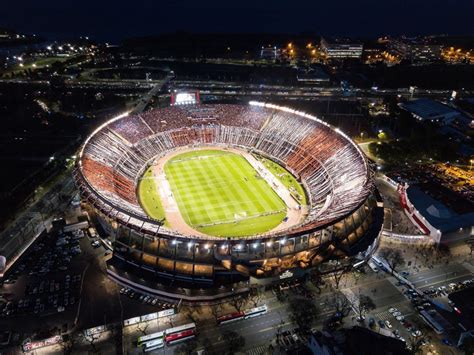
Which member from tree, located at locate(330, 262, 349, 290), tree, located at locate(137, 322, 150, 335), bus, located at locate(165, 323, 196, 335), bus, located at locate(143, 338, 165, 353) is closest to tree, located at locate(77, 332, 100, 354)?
tree, located at locate(137, 322, 150, 335)

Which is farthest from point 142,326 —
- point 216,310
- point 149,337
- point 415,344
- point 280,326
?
point 415,344

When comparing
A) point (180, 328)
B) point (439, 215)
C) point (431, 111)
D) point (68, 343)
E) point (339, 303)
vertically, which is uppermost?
point (439, 215)

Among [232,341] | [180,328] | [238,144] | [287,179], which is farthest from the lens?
[238,144]

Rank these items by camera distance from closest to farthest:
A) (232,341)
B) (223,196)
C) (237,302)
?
(232,341), (237,302), (223,196)

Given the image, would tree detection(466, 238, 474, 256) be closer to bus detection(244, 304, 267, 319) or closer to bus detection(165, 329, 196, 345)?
bus detection(244, 304, 267, 319)

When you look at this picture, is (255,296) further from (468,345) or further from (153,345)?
(468,345)

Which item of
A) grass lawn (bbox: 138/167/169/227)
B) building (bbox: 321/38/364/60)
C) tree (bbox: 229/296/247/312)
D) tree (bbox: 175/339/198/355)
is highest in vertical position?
building (bbox: 321/38/364/60)

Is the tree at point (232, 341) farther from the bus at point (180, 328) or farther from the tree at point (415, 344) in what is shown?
the tree at point (415, 344)
